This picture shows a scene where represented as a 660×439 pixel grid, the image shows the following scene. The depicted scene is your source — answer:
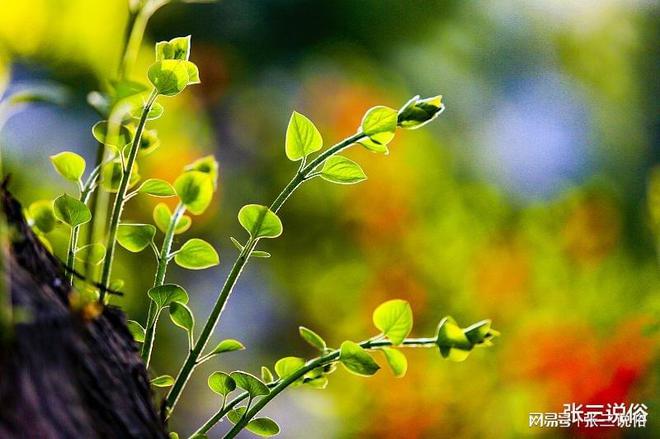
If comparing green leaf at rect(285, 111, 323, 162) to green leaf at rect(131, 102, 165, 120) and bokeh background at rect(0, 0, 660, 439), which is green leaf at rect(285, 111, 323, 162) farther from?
bokeh background at rect(0, 0, 660, 439)

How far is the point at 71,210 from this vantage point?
29 centimetres

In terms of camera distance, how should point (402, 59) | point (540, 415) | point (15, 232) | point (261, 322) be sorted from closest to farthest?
point (15, 232)
point (540, 415)
point (261, 322)
point (402, 59)

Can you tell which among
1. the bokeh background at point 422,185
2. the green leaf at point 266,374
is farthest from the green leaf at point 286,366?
the bokeh background at point 422,185

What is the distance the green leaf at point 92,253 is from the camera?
0.98ft

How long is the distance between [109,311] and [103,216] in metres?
0.07

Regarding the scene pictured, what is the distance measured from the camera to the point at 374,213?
1.92 meters

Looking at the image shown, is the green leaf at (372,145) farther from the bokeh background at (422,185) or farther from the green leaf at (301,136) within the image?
the bokeh background at (422,185)

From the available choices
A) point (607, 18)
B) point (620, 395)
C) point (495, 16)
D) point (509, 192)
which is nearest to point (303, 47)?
point (495, 16)

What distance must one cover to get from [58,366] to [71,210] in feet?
0.35

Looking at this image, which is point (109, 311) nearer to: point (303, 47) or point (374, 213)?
point (374, 213)

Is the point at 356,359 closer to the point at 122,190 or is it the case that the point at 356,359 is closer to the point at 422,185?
the point at 122,190

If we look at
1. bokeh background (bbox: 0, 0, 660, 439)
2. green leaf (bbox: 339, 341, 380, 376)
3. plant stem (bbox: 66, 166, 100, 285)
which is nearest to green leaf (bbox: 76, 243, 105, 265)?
plant stem (bbox: 66, 166, 100, 285)

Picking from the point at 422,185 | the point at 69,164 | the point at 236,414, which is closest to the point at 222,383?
the point at 236,414

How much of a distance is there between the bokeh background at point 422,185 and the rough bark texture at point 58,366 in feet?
4.62
